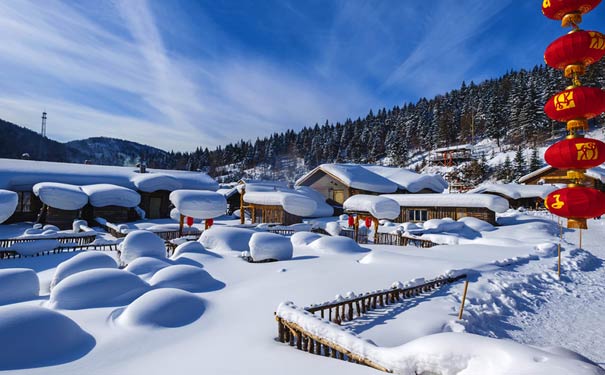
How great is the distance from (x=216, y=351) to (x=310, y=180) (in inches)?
1432

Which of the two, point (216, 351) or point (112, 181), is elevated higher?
point (112, 181)

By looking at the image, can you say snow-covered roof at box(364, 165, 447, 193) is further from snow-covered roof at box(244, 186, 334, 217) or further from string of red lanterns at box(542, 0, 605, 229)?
string of red lanterns at box(542, 0, 605, 229)

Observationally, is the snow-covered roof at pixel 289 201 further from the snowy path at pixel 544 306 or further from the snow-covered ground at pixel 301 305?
the snowy path at pixel 544 306

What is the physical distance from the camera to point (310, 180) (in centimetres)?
4175

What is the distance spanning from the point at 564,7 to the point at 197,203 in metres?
16.3

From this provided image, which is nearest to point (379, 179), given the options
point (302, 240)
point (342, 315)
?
point (302, 240)

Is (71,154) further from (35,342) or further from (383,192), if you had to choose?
(35,342)

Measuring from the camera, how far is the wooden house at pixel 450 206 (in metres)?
27.4

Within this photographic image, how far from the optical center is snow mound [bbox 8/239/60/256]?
558 inches

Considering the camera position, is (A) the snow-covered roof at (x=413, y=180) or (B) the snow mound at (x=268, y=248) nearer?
(B) the snow mound at (x=268, y=248)

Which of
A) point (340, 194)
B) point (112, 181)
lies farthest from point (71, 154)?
point (340, 194)

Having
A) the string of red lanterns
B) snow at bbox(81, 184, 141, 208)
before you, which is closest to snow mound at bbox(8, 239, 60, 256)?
snow at bbox(81, 184, 141, 208)

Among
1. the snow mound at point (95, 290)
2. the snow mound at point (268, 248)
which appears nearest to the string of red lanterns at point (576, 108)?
the snow mound at point (95, 290)

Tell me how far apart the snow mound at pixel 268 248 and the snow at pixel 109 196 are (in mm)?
18280
